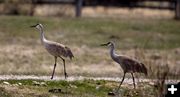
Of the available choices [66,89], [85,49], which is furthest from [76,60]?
[66,89]

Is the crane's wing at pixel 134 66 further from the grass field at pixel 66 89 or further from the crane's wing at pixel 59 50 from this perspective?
the crane's wing at pixel 59 50

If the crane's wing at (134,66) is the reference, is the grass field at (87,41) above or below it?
below

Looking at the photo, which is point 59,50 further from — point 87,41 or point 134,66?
point 87,41

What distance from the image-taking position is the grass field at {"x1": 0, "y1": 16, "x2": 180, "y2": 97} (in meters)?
17.4

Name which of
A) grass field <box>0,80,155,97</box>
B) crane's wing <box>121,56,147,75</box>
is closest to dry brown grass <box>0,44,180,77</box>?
grass field <box>0,80,155,97</box>

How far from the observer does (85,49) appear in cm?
2861

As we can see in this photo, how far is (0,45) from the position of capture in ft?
94.0

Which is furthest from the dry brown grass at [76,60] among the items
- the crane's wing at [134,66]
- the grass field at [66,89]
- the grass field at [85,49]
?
the crane's wing at [134,66]

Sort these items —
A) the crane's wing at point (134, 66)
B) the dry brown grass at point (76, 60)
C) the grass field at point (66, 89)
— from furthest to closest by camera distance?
1. the dry brown grass at point (76, 60)
2. the crane's wing at point (134, 66)
3. the grass field at point (66, 89)

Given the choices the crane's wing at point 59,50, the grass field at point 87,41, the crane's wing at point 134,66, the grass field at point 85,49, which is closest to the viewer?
the crane's wing at point 134,66

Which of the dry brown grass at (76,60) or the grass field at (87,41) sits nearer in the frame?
the dry brown grass at (76,60)

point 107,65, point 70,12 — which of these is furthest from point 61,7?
point 107,65

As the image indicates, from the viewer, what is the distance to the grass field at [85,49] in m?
17.4

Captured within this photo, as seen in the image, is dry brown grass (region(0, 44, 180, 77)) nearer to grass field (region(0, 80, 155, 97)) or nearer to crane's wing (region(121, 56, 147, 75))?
grass field (region(0, 80, 155, 97))
